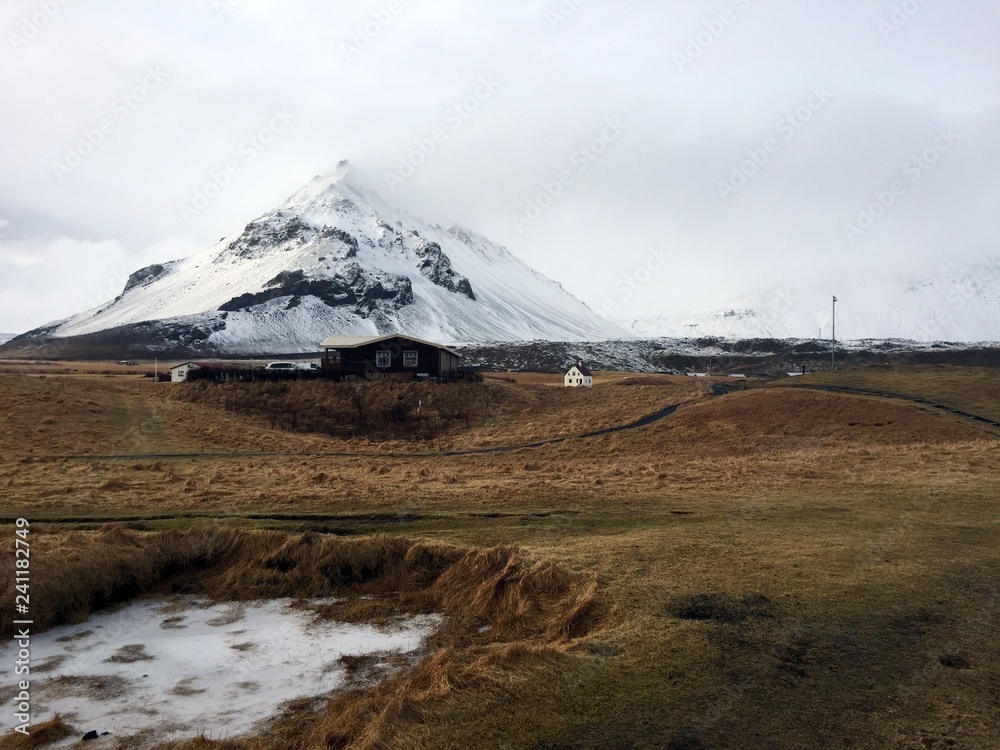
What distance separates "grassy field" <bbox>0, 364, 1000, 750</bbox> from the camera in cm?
834

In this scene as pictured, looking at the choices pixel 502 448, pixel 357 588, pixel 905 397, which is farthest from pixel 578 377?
pixel 357 588

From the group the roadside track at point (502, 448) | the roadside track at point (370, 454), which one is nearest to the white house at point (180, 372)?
the roadside track at point (370, 454)

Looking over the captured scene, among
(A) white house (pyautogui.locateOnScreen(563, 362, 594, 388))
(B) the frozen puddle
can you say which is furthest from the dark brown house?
(B) the frozen puddle

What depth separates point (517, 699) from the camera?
8.70 meters

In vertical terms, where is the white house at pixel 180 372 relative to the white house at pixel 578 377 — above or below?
above

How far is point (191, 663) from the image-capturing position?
39.1ft

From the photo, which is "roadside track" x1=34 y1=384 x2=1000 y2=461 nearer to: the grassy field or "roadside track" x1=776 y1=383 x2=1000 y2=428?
"roadside track" x1=776 y1=383 x2=1000 y2=428

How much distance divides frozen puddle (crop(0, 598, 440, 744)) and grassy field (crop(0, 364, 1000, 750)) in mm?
754

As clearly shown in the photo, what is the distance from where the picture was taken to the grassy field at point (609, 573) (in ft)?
27.4

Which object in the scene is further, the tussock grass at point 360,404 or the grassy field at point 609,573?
the tussock grass at point 360,404

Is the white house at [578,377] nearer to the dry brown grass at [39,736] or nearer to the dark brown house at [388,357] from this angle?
the dark brown house at [388,357]

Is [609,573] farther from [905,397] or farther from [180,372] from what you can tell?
[180,372]

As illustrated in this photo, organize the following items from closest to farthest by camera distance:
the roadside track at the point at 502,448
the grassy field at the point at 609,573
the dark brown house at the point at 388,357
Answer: the grassy field at the point at 609,573 → the roadside track at the point at 502,448 → the dark brown house at the point at 388,357

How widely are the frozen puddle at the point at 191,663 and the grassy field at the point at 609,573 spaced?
75 cm
